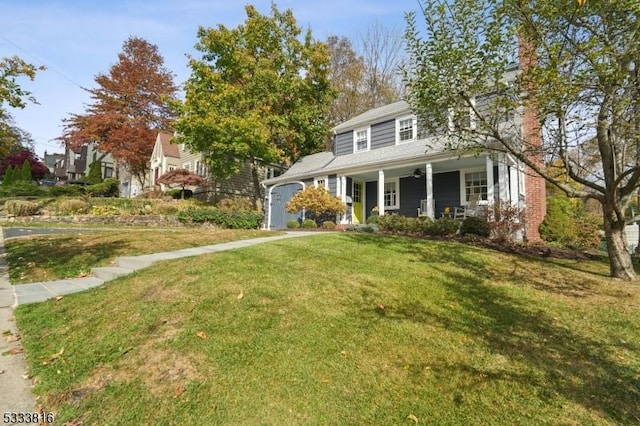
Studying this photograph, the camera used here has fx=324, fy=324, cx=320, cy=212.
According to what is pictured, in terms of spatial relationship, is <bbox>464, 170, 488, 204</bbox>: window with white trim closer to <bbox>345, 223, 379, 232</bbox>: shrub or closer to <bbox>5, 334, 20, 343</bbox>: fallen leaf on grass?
<bbox>345, 223, 379, 232</bbox>: shrub

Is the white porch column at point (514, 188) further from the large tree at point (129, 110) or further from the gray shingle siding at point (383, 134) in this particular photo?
the large tree at point (129, 110)

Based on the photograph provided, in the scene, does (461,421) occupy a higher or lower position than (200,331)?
lower

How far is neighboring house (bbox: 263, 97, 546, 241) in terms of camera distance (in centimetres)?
1102

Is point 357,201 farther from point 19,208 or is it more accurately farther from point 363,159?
point 19,208

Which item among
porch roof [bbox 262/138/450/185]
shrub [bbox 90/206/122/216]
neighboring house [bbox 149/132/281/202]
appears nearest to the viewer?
porch roof [bbox 262/138/450/185]

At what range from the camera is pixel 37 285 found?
5508 millimetres

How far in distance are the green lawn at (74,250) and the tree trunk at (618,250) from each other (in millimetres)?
8332

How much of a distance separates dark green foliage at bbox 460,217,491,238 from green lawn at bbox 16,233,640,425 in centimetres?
392

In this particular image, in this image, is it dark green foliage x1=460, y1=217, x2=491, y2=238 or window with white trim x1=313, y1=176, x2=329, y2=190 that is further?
window with white trim x1=313, y1=176, x2=329, y2=190

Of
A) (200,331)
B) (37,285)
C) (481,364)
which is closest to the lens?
(481,364)

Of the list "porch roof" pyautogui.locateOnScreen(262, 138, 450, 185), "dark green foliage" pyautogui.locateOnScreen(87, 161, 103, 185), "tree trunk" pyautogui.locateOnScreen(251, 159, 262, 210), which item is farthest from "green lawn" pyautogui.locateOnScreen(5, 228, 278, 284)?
"dark green foliage" pyautogui.locateOnScreen(87, 161, 103, 185)

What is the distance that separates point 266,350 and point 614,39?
21.6ft

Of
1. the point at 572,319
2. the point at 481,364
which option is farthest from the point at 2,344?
the point at 572,319

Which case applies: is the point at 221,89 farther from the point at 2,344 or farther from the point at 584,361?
the point at 584,361
